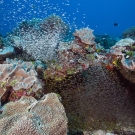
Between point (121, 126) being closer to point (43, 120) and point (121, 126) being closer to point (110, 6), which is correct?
point (43, 120)

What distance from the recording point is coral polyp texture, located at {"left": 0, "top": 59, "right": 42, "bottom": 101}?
4020 mm

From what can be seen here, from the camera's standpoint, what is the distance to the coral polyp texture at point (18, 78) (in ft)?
13.2

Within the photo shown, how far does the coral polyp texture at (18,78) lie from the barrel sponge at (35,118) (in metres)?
0.86

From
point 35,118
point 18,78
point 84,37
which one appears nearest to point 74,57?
point 84,37

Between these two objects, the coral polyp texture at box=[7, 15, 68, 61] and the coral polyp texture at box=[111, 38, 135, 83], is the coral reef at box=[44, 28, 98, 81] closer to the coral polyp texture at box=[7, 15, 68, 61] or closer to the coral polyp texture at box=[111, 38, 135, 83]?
the coral polyp texture at box=[7, 15, 68, 61]

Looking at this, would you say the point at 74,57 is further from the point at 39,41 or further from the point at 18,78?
the point at 18,78

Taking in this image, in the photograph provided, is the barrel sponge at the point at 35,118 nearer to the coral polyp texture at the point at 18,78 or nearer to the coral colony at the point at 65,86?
the coral colony at the point at 65,86

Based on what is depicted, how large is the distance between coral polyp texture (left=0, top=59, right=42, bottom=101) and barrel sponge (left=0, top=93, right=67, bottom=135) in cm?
86

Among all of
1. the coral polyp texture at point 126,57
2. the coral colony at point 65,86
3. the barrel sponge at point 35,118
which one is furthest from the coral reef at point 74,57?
the barrel sponge at point 35,118

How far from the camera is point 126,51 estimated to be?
20.0 feet

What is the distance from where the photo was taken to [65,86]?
4734mm

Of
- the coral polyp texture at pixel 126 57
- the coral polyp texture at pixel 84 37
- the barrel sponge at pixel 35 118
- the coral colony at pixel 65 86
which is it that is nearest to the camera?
the barrel sponge at pixel 35 118

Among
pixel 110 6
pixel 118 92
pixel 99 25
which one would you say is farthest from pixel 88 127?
pixel 110 6

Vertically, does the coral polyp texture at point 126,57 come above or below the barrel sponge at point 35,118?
above
